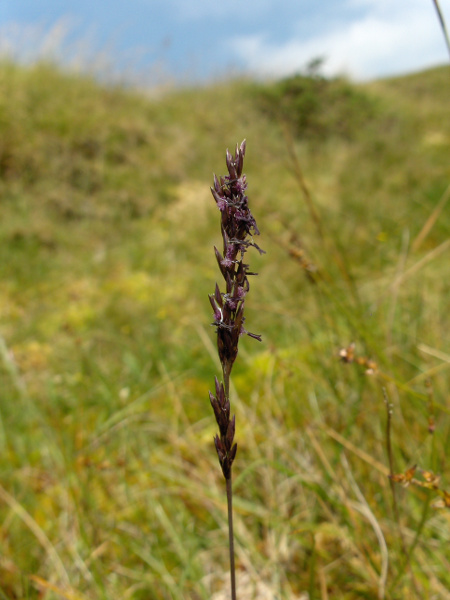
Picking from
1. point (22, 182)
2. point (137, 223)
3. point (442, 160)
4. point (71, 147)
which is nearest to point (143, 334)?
point (137, 223)

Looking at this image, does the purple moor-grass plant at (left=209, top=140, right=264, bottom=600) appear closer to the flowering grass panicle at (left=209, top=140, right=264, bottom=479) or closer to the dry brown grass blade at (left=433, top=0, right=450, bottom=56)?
the flowering grass panicle at (left=209, top=140, right=264, bottom=479)

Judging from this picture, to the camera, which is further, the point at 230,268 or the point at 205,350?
the point at 205,350

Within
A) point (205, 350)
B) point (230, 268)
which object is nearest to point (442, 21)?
point (230, 268)

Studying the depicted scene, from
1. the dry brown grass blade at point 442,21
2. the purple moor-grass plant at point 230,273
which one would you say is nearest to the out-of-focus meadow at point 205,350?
the purple moor-grass plant at point 230,273

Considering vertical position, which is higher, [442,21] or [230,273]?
[442,21]

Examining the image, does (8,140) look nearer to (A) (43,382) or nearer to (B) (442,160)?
(A) (43,382)

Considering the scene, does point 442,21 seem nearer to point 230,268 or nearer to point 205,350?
point 230,268

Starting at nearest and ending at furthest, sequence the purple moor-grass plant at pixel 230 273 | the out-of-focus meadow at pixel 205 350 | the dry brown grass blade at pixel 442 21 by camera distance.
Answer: the purple moor-grass plant at pixel 230 273 → the dry brown grass blade at pixel 442 21 → the out-of-focus meadow at pixel 205 350

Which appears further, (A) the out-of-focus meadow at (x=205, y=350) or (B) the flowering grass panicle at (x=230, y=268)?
(A) the out-of-focus meadow at (x=205, y=350)

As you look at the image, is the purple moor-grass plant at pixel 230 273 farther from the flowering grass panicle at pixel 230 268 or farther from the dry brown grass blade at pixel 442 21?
the dry brown grass blade at pixel 442 21

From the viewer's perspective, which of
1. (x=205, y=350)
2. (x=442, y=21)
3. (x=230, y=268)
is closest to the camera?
(x=230, y=268)
